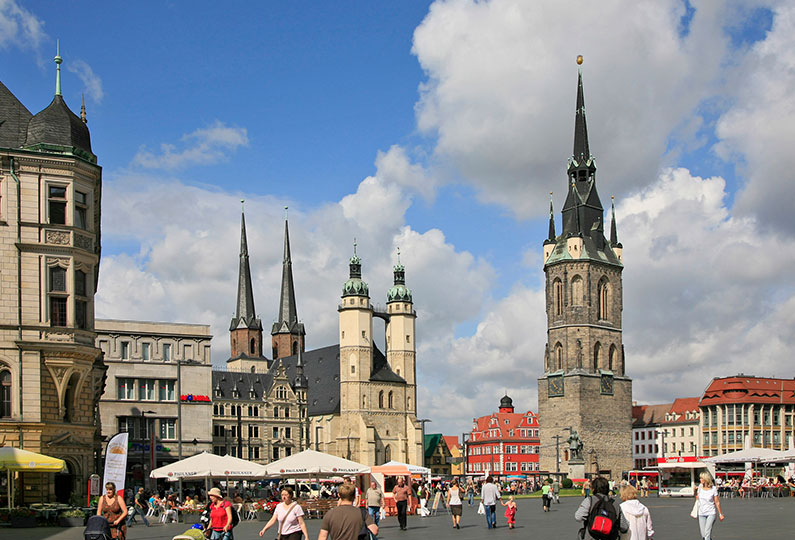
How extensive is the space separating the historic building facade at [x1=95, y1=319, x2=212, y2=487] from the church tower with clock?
39766mm

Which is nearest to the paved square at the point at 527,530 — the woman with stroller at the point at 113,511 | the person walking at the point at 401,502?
the person walking at the point at 401,502

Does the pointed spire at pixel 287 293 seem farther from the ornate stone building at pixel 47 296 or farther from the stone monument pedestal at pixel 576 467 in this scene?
the ornate stone building at pixel 47 296

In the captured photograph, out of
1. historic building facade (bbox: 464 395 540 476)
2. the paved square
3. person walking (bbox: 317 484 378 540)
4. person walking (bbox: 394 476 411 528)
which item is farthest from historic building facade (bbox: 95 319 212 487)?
historic building facade (bbox: 464 395 540 476)

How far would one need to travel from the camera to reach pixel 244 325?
152375 mm

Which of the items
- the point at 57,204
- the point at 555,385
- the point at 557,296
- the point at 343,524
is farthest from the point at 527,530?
the point at 557,296

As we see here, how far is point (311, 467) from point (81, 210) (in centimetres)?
1242

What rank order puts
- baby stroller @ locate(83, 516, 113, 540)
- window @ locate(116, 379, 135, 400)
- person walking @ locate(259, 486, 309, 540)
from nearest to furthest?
1. person walking @ locate(259, 486, 309, 540)
2. baby stroller @ locate(83, 516, 113, 540)
3. window @ locate(116, 379, 135, 400)

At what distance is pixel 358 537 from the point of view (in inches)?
468

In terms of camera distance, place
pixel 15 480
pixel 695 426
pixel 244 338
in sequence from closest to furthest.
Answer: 1. pixel 15 480
2. pixel 695 426
3. pixel 244 338

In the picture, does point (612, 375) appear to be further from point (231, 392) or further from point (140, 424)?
point (140, 424)

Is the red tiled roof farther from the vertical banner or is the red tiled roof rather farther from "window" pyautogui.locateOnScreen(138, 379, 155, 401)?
the vertical banner

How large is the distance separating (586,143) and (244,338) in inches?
2432

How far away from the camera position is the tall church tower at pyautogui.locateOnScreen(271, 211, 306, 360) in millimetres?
154250

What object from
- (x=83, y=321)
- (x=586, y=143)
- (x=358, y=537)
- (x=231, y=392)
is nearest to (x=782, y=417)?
(x=586, y=143)
